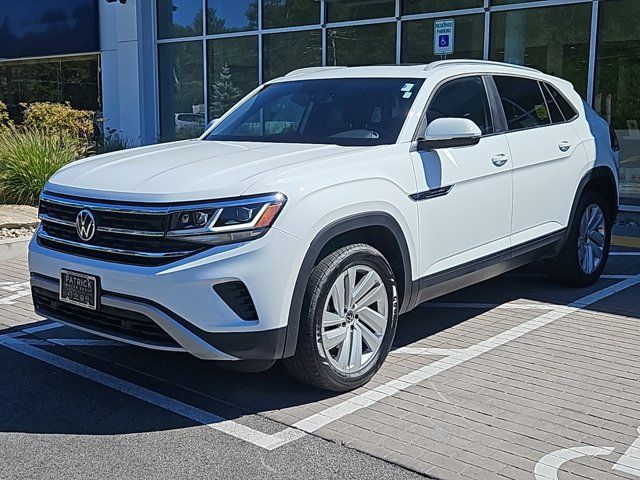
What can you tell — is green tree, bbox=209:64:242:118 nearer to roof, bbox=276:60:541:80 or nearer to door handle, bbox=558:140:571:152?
roof, bbox=276:60:541:80

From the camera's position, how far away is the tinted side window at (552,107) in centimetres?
638

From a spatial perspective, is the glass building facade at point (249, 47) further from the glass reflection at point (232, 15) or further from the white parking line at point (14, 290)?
the white parking line at point (14, 290)

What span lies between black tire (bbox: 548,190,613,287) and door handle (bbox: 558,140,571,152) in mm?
511

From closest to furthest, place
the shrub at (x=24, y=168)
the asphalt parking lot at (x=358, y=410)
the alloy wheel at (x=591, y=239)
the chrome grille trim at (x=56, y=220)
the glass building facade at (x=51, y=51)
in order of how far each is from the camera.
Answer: the asphalt parking lot at (x=358, y=410)
the chrome grille trim at (x=56, y=220)
the alloy wheel at (x=591, y=239)
the shrub at (x=24, y=168)
the glass building facade at (x=51, y=51)

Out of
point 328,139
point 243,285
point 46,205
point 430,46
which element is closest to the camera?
point 243,285

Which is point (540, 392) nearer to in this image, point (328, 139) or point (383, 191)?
point (383, 191)

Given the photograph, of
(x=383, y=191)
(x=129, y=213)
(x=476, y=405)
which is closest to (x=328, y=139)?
(x=383, y=191)

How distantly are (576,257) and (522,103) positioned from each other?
1453 mm

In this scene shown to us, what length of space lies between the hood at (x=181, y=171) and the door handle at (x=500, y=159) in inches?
45.9

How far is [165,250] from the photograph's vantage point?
3988 millimetres

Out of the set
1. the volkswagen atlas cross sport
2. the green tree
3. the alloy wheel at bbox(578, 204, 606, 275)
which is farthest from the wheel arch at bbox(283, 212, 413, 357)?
the green tree

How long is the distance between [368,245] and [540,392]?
1.29 metres

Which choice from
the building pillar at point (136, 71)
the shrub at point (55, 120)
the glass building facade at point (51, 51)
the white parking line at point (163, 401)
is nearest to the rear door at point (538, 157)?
the white parking line at point (163, 401)

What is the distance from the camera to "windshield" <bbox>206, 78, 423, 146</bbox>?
5.09 m
